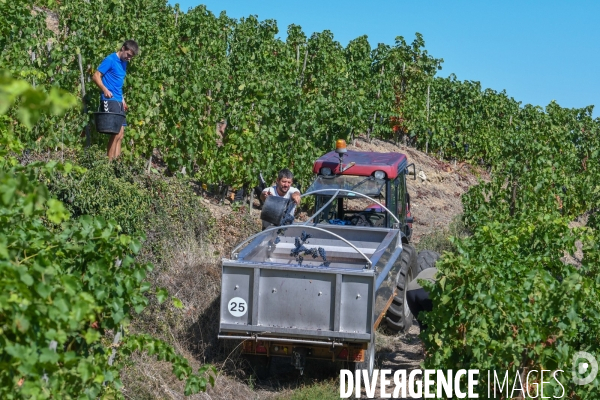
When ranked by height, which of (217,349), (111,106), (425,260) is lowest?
(217,349)

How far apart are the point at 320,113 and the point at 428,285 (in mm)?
9745

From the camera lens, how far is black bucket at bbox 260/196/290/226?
937 centimetres

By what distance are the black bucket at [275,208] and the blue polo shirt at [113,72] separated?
2481 millimetres

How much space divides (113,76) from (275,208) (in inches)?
106

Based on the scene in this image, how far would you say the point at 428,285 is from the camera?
6613 mm

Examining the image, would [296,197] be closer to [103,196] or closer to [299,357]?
[103,196]

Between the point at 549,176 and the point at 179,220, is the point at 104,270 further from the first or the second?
the point at 549,176

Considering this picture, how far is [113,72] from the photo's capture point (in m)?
10.4

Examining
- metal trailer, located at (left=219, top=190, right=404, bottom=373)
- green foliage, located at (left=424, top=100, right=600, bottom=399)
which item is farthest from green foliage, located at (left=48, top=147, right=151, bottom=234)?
green foliage, located at (left=424, top=100, right=600, bottom=399)

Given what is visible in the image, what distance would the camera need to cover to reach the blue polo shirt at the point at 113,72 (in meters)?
10.3

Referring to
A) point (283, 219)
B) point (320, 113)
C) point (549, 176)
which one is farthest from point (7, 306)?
point (320, 113)

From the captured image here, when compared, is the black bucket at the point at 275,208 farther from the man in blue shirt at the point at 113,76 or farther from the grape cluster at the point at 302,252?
the man in blue shirt at the point at 113,76

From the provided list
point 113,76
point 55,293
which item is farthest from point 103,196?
point 55,293

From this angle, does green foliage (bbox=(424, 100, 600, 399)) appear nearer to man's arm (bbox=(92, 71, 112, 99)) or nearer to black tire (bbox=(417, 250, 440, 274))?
black tire (bbox=(417, 250, 440, 274))
